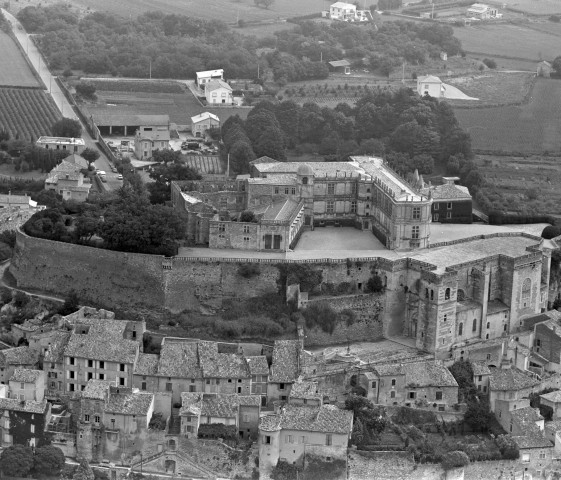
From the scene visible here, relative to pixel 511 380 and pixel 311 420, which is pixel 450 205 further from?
pixel 311 420

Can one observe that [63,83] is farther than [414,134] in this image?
Yes

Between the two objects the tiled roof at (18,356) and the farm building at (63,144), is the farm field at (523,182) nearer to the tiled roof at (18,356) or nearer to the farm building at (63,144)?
the farm building at (63,144)

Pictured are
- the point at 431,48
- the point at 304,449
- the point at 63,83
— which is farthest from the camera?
the point at 431,48

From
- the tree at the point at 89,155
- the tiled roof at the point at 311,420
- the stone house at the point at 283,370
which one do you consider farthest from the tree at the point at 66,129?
the tiled roof at the point at 311,420

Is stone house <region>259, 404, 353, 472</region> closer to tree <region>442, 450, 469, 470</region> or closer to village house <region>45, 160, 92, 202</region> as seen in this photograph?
tree <region>442, 450, 469, 470</region>

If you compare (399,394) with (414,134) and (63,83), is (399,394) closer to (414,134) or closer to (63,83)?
(414,134)

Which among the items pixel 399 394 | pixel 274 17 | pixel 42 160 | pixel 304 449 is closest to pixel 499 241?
pixel 399 394

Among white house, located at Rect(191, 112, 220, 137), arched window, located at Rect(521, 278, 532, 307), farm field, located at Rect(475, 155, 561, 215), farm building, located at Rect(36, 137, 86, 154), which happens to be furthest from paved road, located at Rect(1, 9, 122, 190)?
arched window, located at Rect(521, 278, 532, 307)
